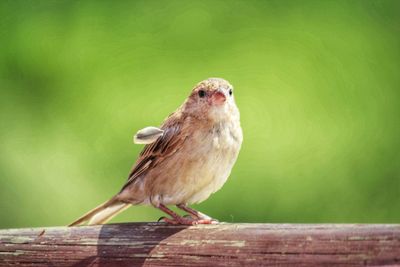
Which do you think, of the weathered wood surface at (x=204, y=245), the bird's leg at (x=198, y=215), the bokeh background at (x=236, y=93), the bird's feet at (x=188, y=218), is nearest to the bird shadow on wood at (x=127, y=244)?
the weathered wood surface at (x=204, y=245)

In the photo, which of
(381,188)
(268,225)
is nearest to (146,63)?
(381,188)

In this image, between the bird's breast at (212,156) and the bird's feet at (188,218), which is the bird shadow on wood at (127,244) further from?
the bird's breast at (212,156)

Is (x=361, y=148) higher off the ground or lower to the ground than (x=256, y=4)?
lower

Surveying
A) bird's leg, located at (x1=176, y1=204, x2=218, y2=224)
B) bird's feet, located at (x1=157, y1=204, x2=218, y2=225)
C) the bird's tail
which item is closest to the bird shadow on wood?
bird's feet, located at (x1=157, y1=204, x2=218, y2=225)

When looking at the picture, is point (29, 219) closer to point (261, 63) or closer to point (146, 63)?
point (146, 63)

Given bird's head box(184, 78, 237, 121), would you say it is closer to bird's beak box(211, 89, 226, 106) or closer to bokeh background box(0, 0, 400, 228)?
bird's beak box(211, 89, 226, 106)

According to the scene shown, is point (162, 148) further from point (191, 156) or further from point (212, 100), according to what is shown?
point (212, 100)
